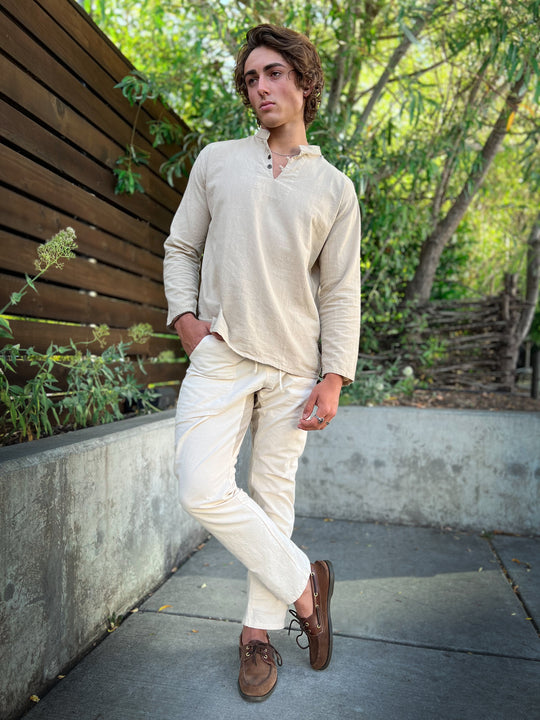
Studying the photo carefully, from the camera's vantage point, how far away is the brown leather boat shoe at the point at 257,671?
1691 mm

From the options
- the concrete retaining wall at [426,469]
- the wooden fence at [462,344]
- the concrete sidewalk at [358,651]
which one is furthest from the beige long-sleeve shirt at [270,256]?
the wooden fence at [462,344]

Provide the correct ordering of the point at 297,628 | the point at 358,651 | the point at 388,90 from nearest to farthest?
the point at 358,651 → the point at 297,628 → the point at 388,90

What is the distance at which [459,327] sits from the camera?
5.08 metres

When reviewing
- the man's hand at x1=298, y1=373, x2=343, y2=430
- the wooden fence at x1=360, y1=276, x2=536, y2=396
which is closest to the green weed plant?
the man's hand at x1=298, y1=373, x2=343, y2=430

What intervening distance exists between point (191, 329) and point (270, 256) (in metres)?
0.33

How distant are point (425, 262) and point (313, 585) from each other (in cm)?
376

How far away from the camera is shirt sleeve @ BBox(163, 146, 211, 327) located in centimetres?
186

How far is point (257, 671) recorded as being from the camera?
1.73 meters

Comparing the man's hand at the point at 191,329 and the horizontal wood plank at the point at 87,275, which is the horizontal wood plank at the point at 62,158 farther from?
the man's hand at the point at 191,329

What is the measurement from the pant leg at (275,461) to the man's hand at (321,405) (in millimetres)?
73

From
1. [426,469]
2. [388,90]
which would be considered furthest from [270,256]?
[388,90]

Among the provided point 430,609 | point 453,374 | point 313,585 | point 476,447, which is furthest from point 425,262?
point 313,585

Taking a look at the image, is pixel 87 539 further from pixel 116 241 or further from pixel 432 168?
pixel 432 168

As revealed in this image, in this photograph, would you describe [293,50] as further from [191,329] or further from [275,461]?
[275,461]
